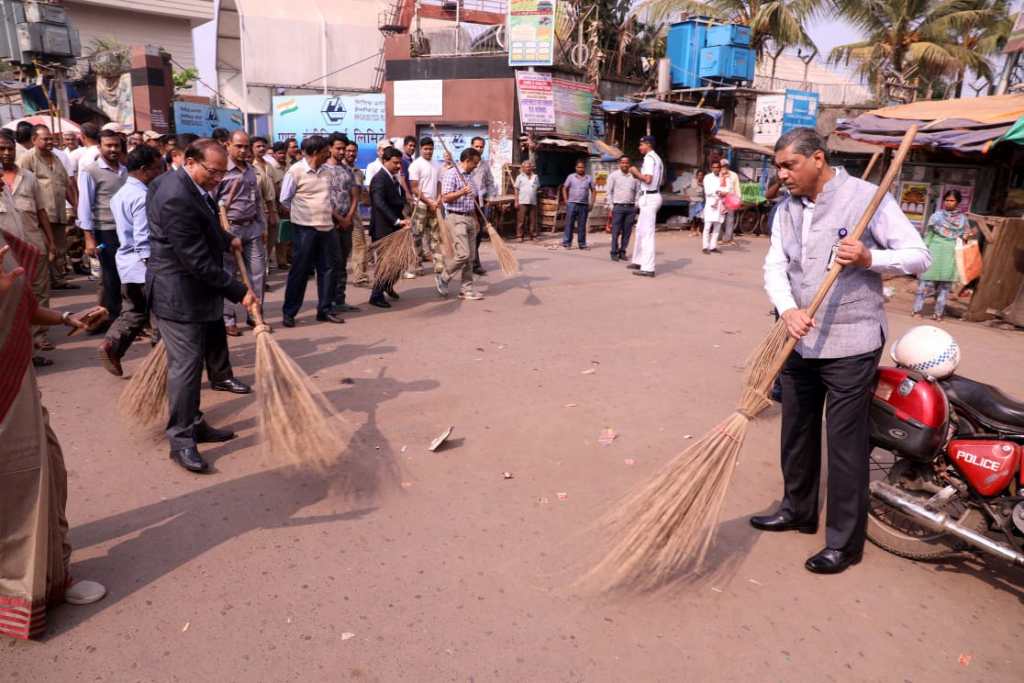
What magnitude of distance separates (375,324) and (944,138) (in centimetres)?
775

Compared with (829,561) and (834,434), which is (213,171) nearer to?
(834,434)

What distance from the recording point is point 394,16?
23.8 metres

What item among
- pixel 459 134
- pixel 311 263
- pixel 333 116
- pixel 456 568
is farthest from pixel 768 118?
pixel 456 568

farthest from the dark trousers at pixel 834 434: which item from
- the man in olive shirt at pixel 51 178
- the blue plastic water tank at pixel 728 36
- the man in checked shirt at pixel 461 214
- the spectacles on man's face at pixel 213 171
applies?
the blue plastic water tank at pixel 728 36

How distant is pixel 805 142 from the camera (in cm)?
283

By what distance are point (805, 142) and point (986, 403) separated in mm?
1404

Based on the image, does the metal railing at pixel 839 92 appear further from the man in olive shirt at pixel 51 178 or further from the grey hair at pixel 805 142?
the grey hair at pixel 805 142

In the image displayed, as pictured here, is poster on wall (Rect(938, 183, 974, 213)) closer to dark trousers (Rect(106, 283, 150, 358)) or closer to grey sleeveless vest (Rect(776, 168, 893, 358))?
grey sleeveless vest (Rect(776, 168, 893, 358))

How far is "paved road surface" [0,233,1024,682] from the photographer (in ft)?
7.97

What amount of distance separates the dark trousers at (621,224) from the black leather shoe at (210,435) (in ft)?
27.1

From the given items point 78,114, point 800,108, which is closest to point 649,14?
point 800,108

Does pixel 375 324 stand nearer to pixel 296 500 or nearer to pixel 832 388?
pixel 296 500

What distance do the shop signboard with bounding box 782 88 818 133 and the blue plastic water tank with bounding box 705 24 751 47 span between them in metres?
1.98

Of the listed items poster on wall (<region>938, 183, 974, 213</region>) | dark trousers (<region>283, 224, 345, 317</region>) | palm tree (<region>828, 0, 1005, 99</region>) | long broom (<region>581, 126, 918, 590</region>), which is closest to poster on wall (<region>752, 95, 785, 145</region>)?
palm tree (<region>828, 0, 1005, 99</region>)
